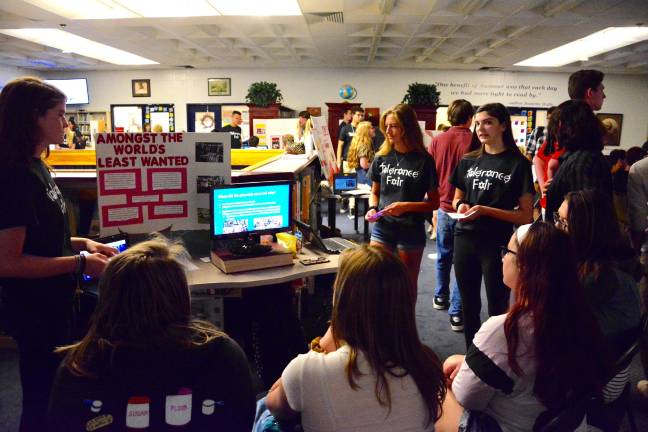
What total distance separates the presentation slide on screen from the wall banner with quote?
171mm

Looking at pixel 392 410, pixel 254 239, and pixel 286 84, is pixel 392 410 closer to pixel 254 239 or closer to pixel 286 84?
pixel 254 239

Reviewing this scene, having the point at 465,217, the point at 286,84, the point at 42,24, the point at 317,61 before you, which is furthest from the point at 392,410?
the point at 286,84

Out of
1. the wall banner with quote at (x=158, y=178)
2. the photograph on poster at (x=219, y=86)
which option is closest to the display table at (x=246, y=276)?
the wall banner with quote at (x=158, y=178)

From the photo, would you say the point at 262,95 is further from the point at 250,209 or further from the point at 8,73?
the point at 250,209

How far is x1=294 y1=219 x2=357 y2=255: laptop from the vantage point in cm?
280

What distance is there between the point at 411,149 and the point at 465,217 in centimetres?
66

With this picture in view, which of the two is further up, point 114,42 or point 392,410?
point 114,42

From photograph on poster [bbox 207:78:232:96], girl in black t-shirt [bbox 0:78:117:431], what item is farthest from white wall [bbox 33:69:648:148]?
girl in black t-shirt [bbox 0:78:117:431]

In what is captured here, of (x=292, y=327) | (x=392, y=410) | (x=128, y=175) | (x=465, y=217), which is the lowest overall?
(x=292, y=327)

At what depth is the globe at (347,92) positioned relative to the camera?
12.7 metres

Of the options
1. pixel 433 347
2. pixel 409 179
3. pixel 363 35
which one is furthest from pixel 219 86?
pixel 433 347

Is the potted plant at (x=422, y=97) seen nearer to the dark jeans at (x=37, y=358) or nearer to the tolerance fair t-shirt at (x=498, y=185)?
the tolerance fair t-shirt at (x=498, y=185)

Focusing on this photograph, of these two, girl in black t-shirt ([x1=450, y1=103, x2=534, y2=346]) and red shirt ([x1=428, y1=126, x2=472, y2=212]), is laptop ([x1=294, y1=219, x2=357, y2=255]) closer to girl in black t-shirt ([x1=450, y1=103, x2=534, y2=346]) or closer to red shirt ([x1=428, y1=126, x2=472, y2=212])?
girl in black t-shirt ([x1=450, y1=103, x2=534, y2=346])

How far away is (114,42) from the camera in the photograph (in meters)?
8.92
